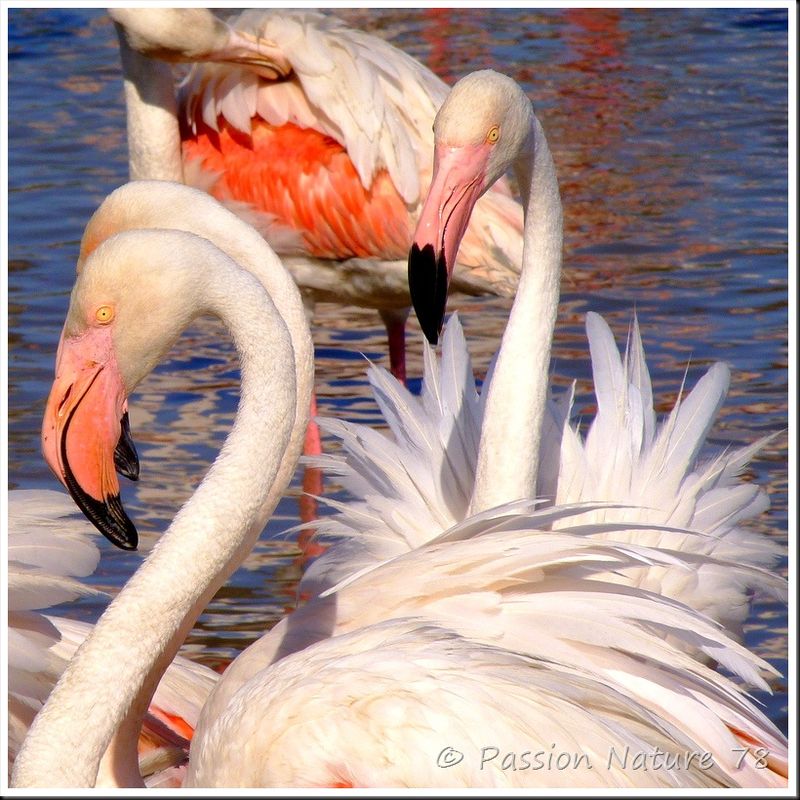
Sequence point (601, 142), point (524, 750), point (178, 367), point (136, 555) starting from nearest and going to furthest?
1. point (524, 750)
2. point (136, 555)
3. point (178, 367)
4. point (601, 142)

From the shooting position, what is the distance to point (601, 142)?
10.4m

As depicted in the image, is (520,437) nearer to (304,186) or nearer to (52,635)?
(52,635)

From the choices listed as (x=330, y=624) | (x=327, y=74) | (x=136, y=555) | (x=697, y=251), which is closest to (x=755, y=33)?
(x=697, y=251)

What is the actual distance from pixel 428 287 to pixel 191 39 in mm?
2589

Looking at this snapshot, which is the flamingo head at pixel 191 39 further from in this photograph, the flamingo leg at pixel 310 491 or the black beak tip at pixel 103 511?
the black beak tip at pixel 103 511

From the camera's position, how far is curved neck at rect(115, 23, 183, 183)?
637 cm

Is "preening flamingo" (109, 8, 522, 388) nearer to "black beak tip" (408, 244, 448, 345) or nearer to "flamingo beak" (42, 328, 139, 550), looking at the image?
"black beak tip" (408, 244, 448, 345)

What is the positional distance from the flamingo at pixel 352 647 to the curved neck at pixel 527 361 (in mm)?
517

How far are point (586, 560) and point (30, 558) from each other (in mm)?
Answer: 1224

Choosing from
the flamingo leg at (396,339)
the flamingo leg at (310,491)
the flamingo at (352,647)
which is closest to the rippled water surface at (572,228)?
the flamingo leg at (310,491)

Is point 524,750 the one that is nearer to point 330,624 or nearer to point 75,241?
point 330,624

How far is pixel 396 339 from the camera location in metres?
6.57

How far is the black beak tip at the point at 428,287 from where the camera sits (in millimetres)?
3779

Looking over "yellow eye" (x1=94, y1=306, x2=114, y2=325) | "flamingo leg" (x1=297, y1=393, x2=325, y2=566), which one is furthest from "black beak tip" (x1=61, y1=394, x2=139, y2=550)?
"flamingo leg" (x1=297, y1=393, x2=325, y2=566)
